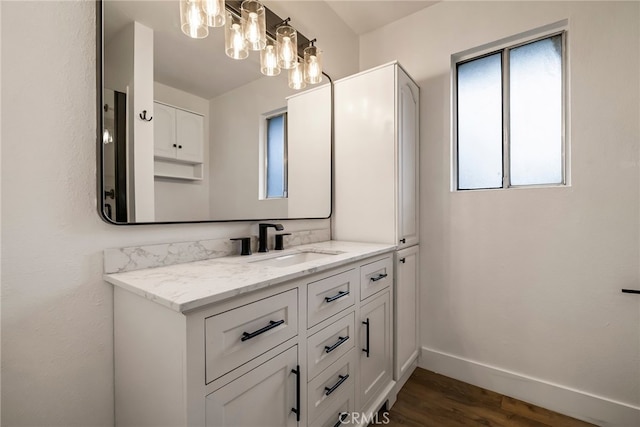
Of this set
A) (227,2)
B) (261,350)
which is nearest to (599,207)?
(261,350)

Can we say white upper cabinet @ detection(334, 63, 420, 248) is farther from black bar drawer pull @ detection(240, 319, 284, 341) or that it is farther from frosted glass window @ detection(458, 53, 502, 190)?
black bar drawer pull @ detection(240, 319, 284, 341)

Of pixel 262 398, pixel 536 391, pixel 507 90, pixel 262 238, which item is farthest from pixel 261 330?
pixel 507 90

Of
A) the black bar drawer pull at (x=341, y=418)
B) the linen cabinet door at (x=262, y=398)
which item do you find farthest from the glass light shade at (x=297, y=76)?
the black bar drawer pull at (x=341, y=418)

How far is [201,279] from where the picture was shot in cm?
92

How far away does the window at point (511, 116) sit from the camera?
68.5 inches

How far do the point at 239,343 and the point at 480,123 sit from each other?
2.10 meters

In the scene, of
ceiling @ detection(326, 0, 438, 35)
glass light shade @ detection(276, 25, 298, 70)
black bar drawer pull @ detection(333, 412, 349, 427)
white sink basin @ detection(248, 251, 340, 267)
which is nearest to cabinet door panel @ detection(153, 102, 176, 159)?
white sink basin @ detection(248, 251, 340, 267)

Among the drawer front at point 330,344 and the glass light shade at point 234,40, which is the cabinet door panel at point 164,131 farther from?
the drawer front at point 330,344

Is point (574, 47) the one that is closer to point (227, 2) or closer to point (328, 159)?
point (328, 159)

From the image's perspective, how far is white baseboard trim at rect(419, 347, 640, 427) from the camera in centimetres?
151

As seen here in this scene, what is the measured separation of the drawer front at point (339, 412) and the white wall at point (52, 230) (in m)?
0.80

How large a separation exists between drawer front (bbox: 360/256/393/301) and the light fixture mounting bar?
4.73 feet

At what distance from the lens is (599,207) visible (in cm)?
154

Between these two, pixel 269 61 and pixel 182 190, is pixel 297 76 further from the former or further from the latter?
pixel 182 190
